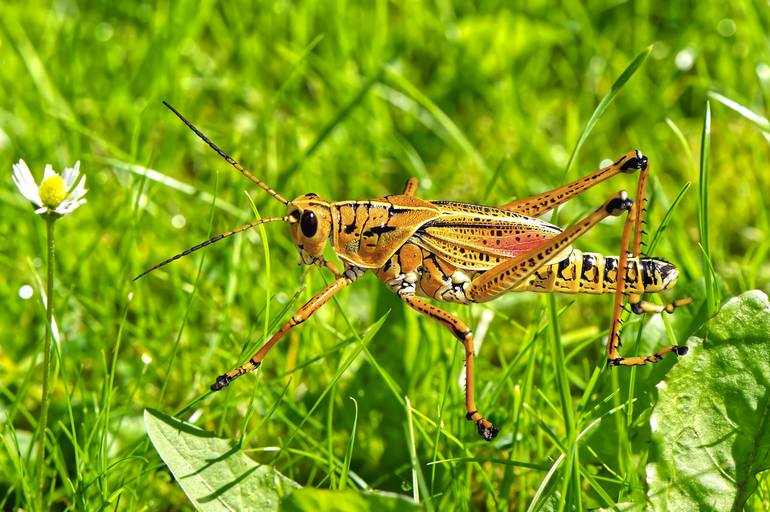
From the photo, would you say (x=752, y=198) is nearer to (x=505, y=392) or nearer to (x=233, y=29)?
(x=505, y=392)

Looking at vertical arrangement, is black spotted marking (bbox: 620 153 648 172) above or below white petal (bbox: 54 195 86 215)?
above

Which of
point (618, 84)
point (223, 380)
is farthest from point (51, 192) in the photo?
point (618, 84)

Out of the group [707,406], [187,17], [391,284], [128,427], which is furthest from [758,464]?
[187,17]

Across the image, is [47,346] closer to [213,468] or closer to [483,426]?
[213,468]

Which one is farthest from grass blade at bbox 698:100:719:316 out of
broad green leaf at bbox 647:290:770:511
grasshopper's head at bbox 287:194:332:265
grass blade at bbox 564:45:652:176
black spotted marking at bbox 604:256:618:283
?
grasshopper's head at bbox 287:194:332:265

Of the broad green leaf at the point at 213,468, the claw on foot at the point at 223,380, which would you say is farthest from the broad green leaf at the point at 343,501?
the claw on foot at the point at 223,380

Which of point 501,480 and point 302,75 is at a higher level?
point 302,75

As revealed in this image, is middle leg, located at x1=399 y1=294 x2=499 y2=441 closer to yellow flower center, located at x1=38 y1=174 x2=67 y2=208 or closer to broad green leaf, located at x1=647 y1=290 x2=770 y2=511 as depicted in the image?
broad green leaf, located at x1=647 y1=290 x2=770 y2=511
